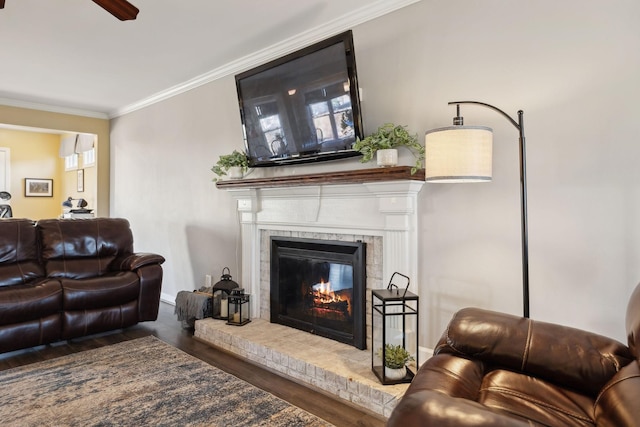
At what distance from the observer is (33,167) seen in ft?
23.6

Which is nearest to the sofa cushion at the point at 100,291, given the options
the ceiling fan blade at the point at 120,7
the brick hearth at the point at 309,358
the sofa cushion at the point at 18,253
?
the sofa cushion at the point at 18,253

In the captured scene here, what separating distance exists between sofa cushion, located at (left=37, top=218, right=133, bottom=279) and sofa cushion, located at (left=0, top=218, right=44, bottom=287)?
8 cm

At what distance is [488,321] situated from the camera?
1673 mm

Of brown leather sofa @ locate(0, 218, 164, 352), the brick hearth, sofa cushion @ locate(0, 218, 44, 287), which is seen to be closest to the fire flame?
the brick hearth

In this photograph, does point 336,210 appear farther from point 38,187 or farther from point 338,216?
point 38,187

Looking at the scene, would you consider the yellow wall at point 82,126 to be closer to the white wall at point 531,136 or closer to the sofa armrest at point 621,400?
the white wall at point 531,136

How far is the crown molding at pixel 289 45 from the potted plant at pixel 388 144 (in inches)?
32.3

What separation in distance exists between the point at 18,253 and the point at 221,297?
71.9 inches

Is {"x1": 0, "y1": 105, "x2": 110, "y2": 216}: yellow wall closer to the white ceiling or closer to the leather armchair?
the white ceiling

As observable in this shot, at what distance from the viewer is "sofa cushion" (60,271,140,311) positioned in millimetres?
3373

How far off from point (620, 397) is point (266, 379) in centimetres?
201

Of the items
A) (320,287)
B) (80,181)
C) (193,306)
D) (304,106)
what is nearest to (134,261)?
(193,306)

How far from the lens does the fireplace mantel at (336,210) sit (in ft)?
8.49

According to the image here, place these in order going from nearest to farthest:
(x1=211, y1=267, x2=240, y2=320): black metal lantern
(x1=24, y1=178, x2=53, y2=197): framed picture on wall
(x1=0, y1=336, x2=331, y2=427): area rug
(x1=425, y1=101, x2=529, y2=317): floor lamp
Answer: (x1=425, y1=101, x2=529, y2=317): floor lamp
(x1=0, y1=336, x2=331, y2=427): area rug
(x1=211, y1=267, x2=240, y2=320): black metal lantern
(x1=24, y1=178, x2=53, y2=197): framed picture on wall
